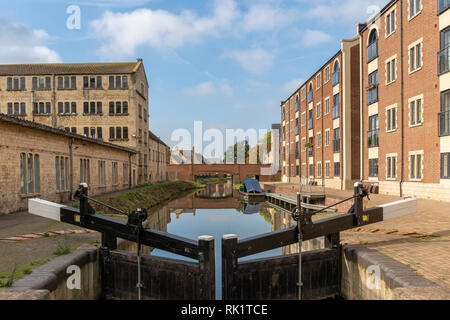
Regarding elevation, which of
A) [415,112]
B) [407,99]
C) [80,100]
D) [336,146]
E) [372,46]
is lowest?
[336,146]

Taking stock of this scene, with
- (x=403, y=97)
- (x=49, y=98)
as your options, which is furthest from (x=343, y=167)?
(x=49, y=98)

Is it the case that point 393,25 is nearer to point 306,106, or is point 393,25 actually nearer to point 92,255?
point 306,106

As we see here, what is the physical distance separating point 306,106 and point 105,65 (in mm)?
26926

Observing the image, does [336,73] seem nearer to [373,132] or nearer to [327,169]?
[373,132]

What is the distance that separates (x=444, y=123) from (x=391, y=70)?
6.77 m

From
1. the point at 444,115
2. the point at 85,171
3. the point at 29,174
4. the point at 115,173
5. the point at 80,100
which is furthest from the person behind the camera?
the point at 80,100

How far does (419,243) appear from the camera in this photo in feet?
23.4

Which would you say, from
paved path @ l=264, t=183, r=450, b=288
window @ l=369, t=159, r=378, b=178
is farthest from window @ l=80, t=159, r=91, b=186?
window @ l=369, t=159, r=378, b=178

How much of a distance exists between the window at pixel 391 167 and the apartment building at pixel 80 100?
26007 mm

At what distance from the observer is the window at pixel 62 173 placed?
1742cm

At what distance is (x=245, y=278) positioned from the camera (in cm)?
650

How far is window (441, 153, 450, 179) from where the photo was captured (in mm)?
15309

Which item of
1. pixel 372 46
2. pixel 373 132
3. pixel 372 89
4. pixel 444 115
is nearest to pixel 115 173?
pixel 373 132

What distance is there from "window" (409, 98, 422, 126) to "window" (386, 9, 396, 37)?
6021 mm
